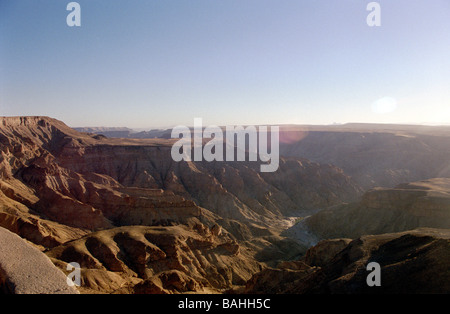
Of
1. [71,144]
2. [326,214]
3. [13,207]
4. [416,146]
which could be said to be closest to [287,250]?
[326,214]

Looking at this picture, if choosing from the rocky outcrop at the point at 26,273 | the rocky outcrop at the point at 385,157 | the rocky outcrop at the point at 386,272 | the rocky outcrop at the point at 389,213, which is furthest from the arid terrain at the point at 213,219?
the rocky outcrop at the point at 26,273

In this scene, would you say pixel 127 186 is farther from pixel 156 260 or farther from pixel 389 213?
pixel 389 213

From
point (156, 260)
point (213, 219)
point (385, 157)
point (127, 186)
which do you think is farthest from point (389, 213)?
point (385, 157)

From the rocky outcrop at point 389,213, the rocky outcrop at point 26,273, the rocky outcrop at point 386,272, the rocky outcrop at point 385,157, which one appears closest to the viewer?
the rocky outcrop at point 26,273

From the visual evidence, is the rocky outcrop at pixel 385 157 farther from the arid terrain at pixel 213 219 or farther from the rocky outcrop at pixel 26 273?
the rocky outcrop at pixel 26 273

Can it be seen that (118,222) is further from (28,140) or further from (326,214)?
(326,214)

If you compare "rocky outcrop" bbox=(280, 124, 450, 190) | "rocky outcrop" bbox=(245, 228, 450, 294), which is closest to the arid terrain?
"rocky outcrop" bbox=(245, 228, 450, 294)

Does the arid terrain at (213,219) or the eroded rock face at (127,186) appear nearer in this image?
the arid terrain at (213,219)
